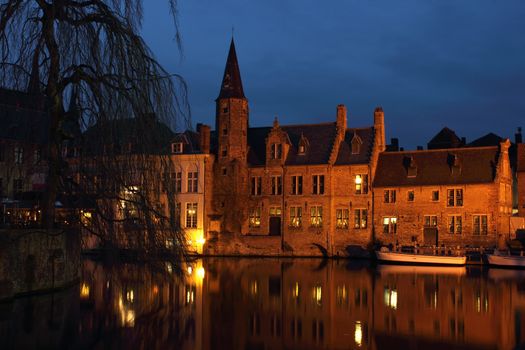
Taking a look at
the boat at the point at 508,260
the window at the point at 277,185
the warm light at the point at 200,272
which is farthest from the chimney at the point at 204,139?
the boat at the point at 508,260

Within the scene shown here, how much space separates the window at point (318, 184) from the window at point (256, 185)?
480 centimetres

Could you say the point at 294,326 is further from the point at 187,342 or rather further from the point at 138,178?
the point at 138,178

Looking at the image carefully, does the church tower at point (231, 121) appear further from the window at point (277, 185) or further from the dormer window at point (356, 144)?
the dormer window at point (356, 144)

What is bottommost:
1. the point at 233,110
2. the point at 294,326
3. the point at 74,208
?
the point at 294,326

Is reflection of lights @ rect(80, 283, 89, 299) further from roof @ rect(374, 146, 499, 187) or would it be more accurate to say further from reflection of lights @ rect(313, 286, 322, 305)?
roof @ rect(374, 146, 499, 187)

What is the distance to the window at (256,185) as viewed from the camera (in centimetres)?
5300

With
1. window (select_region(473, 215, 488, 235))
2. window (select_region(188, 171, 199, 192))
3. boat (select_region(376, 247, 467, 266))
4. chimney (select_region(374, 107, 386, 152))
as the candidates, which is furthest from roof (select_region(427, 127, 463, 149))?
window (select_region(188, 171, 199, 192))

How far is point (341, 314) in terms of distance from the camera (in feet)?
72.6

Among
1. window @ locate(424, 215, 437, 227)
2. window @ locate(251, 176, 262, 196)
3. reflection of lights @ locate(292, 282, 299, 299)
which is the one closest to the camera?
reflection of lights @ locate(292, 282, 299, 299)

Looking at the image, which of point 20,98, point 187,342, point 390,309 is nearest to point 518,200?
point 390,309

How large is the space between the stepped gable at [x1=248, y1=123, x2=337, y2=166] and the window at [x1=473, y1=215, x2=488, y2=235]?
12.6 m

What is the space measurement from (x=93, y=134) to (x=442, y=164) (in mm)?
37697

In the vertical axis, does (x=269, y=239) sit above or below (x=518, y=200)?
below

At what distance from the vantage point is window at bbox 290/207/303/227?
51.3 metres
